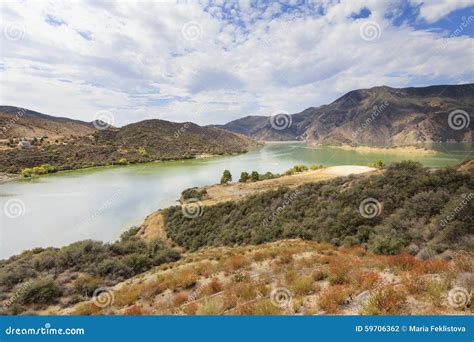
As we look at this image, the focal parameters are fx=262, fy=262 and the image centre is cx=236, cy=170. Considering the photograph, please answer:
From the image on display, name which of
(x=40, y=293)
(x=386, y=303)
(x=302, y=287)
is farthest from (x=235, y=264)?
(x=40, y=293)

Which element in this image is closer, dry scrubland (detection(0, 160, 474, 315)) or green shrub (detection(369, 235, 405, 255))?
dry scrubland (detection(0, 160, 474, 315))

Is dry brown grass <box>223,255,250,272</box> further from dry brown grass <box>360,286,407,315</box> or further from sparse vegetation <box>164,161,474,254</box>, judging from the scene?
sparse vegetation <box>164,161,474,254</box>

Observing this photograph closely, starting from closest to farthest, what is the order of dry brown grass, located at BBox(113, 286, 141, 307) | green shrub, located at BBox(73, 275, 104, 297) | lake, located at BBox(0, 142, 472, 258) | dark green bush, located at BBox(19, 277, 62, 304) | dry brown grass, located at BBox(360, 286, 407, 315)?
dry brown grass, located at BBox(360, 286, 407, 315) → dry brown grass, located at BBox(113, 286, 141, 307) → dark green bush, located at BBox(19, 277, 62, 304) → green shrub, located at BBox(73, 275, 104, 297) → lake, located at BBox(0, 142, 472, 258)

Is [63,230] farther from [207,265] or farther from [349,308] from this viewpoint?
[349,308]

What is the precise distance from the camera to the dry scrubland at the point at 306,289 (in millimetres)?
5160

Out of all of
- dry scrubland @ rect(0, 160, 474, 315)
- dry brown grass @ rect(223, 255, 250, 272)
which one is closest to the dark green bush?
dry scrubland @ rect(0, 160, 474, 315)

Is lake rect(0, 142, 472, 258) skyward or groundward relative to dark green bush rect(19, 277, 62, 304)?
groundward

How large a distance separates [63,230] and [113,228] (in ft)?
16.2

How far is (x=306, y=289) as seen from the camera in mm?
6230

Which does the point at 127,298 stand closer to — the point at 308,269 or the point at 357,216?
the point at 308,269

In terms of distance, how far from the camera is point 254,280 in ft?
24.8

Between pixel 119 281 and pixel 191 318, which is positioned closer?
pixel 191 318

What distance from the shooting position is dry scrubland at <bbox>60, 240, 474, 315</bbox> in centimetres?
516

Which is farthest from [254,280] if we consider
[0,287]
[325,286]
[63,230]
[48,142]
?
[48,142]
